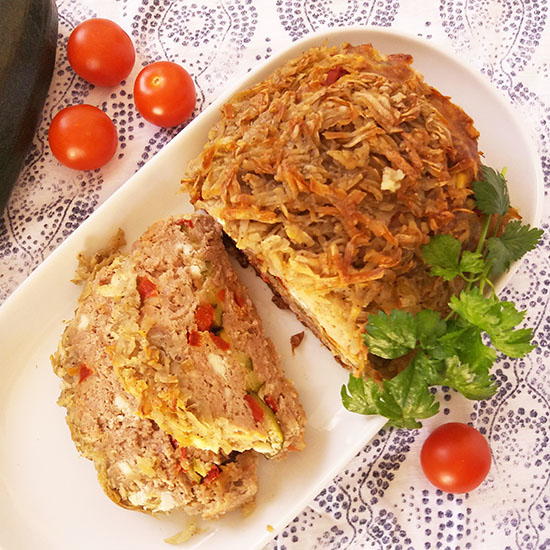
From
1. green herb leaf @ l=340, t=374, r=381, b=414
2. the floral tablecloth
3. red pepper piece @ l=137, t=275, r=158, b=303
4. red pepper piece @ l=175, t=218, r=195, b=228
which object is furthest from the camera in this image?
the floral tablecloth

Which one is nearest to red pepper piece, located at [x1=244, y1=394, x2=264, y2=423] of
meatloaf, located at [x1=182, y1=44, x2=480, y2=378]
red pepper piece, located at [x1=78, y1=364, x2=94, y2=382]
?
meatloaf, located at [x1=182, y1=44, x2=480, y2=378]

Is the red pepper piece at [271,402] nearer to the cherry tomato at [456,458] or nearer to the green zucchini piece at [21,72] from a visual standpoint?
the cherry tomato at [456,458]

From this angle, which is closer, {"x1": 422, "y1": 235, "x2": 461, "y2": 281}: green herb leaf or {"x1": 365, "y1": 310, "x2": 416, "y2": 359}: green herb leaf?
{"x1": 365, "y1": 310, "x2": 416, "y2": 359}: green herb leaf

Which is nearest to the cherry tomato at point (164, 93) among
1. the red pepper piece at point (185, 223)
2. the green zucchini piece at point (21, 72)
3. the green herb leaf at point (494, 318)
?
the green zucchini piece at point (21, 72)

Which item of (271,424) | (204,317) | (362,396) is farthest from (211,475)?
(362,396)

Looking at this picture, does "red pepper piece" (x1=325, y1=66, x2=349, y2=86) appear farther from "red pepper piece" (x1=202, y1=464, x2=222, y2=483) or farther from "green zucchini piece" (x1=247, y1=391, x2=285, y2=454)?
"red pepper piece" (x1=202, y1=464, x2=222, y2=483)

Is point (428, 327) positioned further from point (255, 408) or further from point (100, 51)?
point (100, 51)
